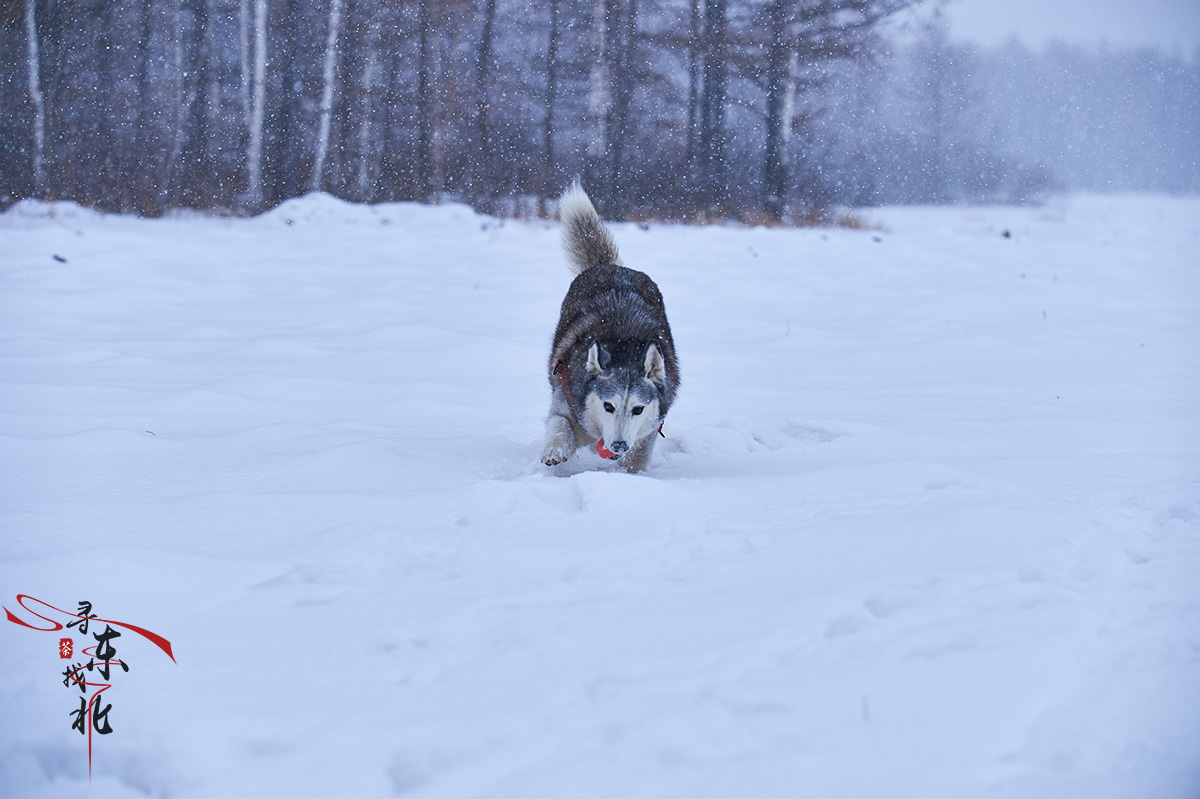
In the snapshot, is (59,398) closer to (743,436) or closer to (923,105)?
(743,436)

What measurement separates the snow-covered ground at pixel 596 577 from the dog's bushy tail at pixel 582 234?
0.92 meters

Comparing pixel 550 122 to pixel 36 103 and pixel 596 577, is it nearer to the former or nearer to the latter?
pixel 36 103

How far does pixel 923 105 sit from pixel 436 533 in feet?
141

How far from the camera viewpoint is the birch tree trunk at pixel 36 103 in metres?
12.8

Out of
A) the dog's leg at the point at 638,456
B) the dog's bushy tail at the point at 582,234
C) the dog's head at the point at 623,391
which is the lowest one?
the dog's leg at the point at 638,456

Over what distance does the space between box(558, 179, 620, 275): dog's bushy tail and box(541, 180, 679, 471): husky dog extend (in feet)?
A: 1.54

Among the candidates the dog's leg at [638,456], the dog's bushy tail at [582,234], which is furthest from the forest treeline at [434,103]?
the dog's leg at [638,456]

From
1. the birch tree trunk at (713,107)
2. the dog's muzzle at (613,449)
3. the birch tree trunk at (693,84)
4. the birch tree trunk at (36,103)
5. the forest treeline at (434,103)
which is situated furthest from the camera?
the birch tree trunk at (693,84)

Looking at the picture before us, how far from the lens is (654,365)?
3.72 metres

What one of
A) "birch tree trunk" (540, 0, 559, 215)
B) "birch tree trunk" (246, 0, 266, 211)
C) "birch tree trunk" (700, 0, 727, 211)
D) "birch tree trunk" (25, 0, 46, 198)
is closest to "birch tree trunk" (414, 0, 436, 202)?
"birch tree trunk" (540, 0, 559, 215)

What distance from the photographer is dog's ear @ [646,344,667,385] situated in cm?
369

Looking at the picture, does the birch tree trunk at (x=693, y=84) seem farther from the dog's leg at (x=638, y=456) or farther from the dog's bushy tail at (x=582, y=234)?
the dog's leg at (x=638, y=456)

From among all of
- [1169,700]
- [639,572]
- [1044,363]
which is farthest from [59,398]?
[1044,363]

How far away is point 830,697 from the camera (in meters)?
1.51
